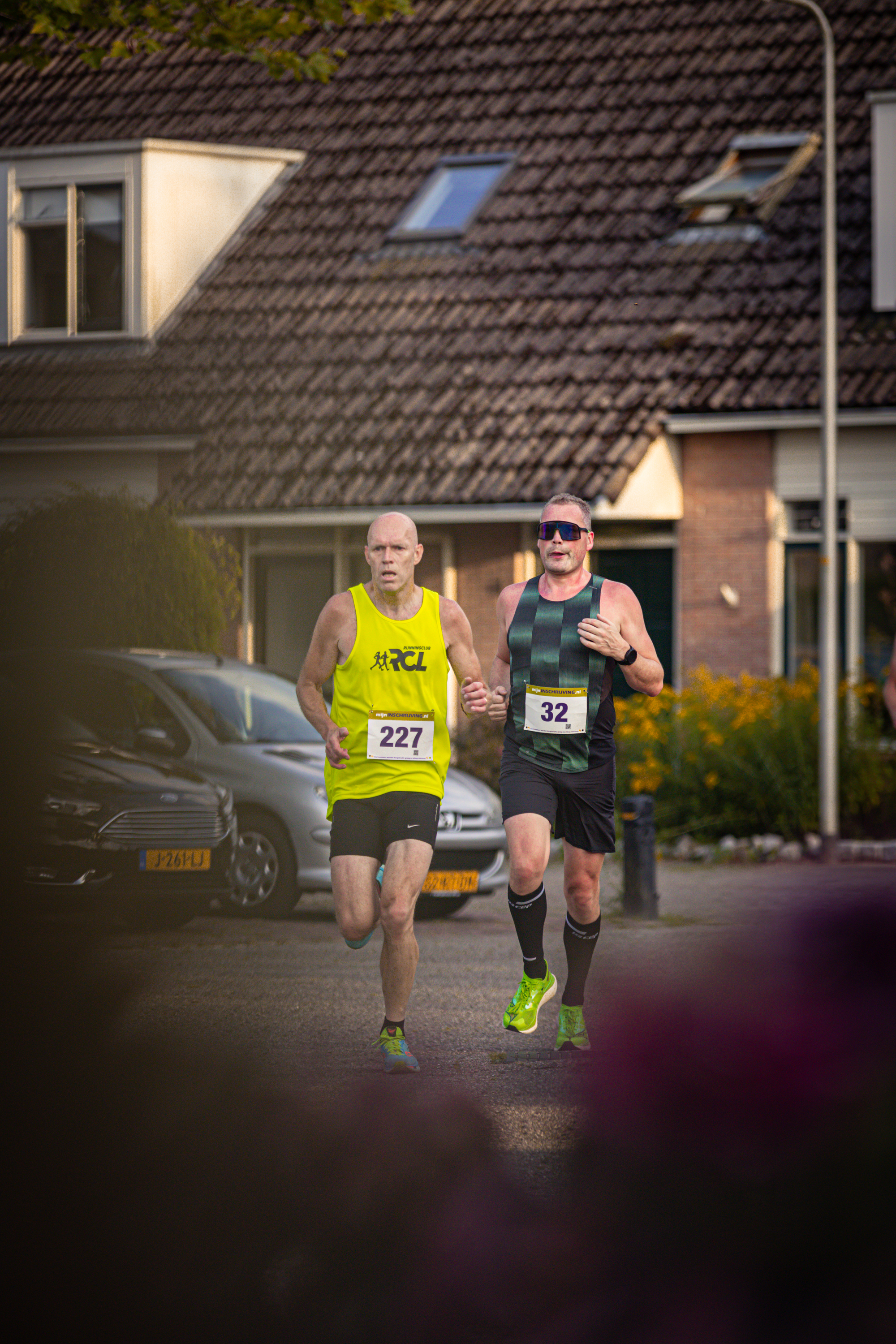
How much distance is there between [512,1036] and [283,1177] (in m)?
2.77

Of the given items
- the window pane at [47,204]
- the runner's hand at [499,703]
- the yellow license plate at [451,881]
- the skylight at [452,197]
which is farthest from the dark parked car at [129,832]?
the window pane at [47,204]

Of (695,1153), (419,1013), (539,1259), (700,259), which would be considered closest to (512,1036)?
(419,1013)

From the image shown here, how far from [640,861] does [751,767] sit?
3.89m

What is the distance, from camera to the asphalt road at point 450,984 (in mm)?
6977

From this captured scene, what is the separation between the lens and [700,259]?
65.1 feet

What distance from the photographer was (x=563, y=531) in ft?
24.3

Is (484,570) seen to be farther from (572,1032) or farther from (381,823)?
(381,823)

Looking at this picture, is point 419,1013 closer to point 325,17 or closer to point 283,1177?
point 283,1177

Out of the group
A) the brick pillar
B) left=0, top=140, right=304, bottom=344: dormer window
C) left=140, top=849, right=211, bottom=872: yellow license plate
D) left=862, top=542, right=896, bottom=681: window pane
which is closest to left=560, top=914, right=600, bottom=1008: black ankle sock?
left=140, top=849, right=211, bottom=872: yellow license plate

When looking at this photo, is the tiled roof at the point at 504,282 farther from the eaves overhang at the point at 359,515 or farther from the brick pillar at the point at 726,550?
the brick pillar at the point at 726,550

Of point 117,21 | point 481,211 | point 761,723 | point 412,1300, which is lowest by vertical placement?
point 412,1300

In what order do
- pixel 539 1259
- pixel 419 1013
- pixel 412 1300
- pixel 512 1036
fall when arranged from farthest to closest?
1. pixel 419 1013
2. pixel 512 1036
3. pixel 539 1259
4. pixel 412 1300

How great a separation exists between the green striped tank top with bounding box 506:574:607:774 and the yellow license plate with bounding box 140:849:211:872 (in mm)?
3825

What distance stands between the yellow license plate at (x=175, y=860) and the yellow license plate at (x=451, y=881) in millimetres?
1394
